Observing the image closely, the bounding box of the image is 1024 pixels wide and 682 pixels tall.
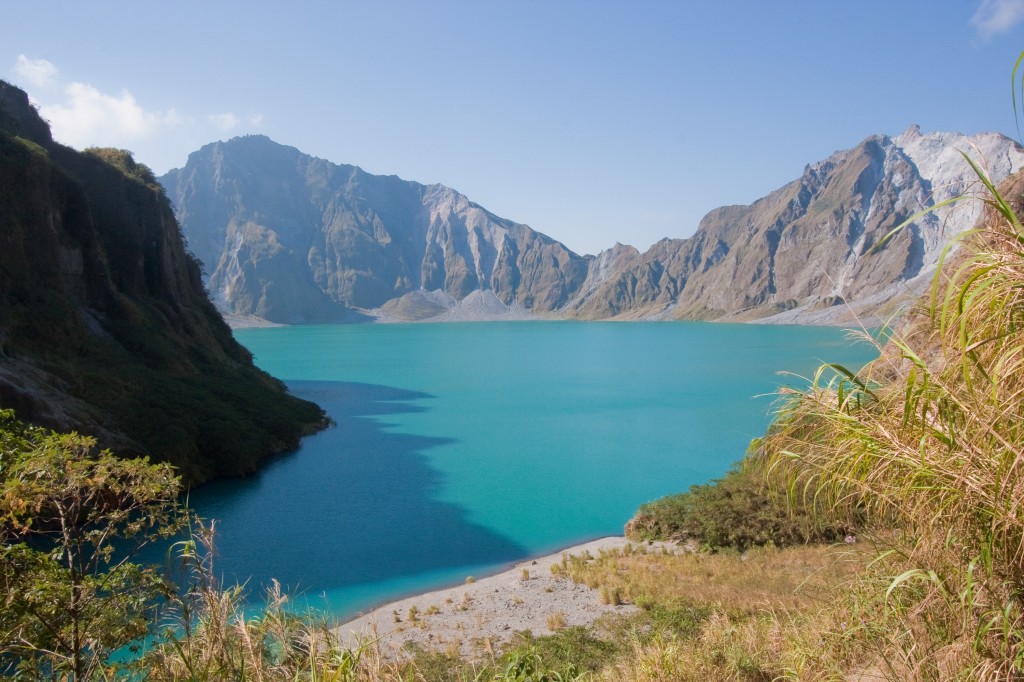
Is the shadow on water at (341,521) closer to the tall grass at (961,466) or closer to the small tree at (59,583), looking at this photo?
the small tree at (59,583)

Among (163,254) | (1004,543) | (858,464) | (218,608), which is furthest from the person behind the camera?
(163,254)

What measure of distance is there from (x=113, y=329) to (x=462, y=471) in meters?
21.3

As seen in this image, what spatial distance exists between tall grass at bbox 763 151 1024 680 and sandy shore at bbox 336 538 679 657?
369 inches

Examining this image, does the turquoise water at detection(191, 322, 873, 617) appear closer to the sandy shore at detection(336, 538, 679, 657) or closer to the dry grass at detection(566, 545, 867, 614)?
the sandy shore at detection(336, 538, 679, 657)

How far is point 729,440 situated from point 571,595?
24.1 meters

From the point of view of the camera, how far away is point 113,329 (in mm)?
36250

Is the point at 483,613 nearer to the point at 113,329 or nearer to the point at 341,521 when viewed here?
the point at 341,521

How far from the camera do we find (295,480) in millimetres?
29703

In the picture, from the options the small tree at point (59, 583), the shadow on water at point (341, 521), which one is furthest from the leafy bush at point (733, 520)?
the small tree at point (59, 583)

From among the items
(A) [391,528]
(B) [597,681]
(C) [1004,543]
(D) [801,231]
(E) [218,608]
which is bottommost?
(A) [391,528]

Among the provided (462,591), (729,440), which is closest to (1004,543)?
(462,591)

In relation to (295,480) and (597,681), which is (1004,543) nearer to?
(597,681)

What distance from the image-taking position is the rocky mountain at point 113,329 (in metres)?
27.0

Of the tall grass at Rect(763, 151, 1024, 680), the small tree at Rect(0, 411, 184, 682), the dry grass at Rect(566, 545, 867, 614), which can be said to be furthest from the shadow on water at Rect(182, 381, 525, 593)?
the tall grass at Rect(763, 151, 1024, 680)
